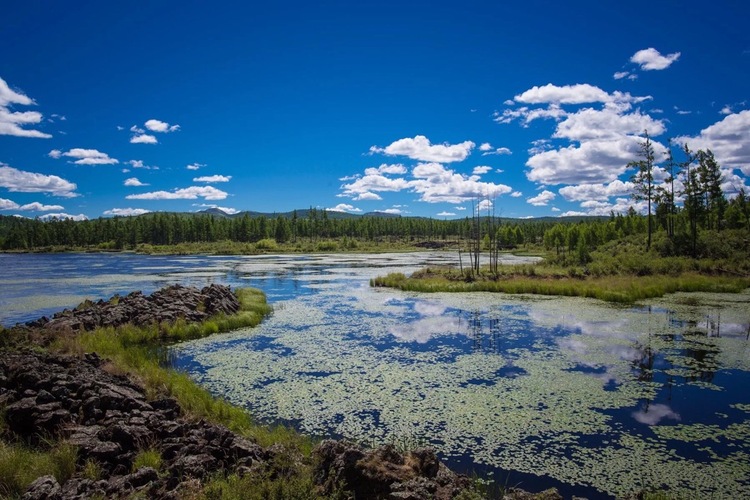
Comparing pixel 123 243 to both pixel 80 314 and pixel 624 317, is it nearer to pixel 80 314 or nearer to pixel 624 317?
pixel 80 314

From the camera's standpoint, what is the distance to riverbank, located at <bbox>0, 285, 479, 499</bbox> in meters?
6.41

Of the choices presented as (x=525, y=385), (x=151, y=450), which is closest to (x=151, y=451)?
(x=151, y=450)

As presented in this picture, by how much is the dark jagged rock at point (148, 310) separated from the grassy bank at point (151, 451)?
4.15 ft

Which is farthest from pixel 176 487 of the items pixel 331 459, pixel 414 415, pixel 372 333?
pixel 372 333

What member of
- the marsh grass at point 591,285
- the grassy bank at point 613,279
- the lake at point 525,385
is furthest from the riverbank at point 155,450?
the grassy bank at point 613,279

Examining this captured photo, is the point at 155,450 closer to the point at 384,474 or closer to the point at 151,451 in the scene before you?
the point at 151,451

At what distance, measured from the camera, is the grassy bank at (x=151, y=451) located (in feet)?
20.5

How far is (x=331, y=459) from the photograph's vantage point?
7207mm

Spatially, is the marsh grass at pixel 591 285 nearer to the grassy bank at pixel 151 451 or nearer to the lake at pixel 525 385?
the lake at pixel 525 385

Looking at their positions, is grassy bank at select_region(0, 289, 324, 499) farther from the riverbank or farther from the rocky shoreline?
the rocky shoreline

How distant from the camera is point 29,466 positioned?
707 cm

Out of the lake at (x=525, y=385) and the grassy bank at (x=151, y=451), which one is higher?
the grassy bank at (x=151, y=451)

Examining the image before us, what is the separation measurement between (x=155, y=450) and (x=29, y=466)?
183 centimetres

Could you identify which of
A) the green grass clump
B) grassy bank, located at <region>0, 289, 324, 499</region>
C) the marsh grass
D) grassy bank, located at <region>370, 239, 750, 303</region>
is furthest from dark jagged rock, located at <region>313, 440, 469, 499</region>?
grassy bank, located at <region>370, 239, 750, 303</region>
